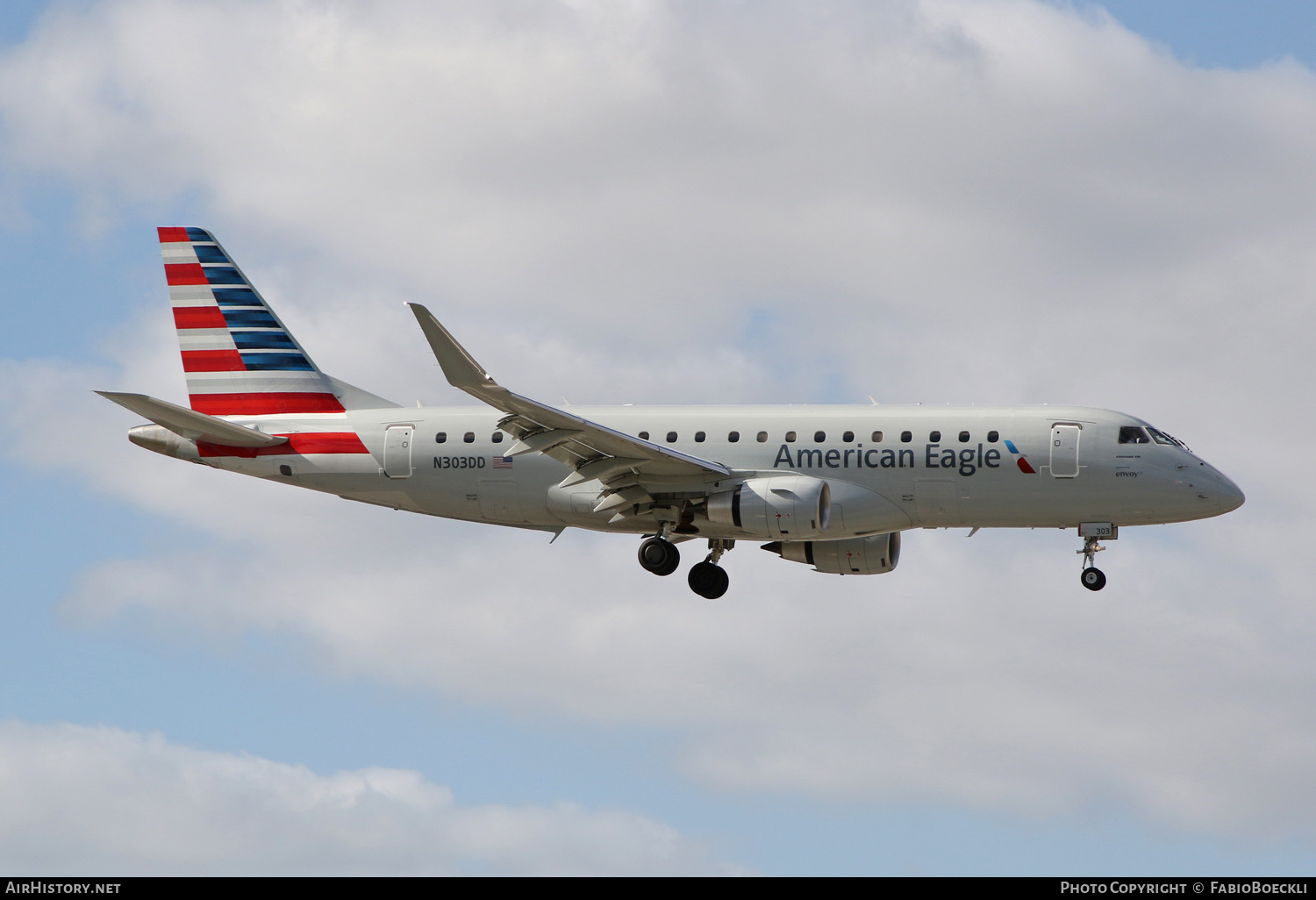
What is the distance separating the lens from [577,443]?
131 feet

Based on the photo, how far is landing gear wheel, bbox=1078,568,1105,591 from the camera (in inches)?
1594

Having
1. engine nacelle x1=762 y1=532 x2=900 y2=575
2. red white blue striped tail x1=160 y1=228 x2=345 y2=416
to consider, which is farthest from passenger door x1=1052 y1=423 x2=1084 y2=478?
red white blue striped tail x1=160 y1=228 x2=345 y2=416

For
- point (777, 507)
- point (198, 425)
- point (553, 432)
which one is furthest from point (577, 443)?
point (198, 425)

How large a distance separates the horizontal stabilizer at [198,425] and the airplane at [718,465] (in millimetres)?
69

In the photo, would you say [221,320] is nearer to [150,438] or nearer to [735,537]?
[150,438]

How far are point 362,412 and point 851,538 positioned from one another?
47.9ft

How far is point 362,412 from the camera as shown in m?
45.7

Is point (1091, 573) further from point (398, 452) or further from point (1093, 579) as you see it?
point (398, 452)

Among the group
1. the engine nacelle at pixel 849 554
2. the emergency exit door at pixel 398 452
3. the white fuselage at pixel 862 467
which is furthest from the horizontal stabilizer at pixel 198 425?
the engine nacelle at pixel 849 554

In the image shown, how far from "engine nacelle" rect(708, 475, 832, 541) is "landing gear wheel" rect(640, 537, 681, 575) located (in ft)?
7.82

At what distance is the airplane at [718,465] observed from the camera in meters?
39.7

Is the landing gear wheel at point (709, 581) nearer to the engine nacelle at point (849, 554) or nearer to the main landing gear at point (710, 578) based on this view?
the main landing gear at point (710, 578)

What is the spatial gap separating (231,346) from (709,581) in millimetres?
16538
